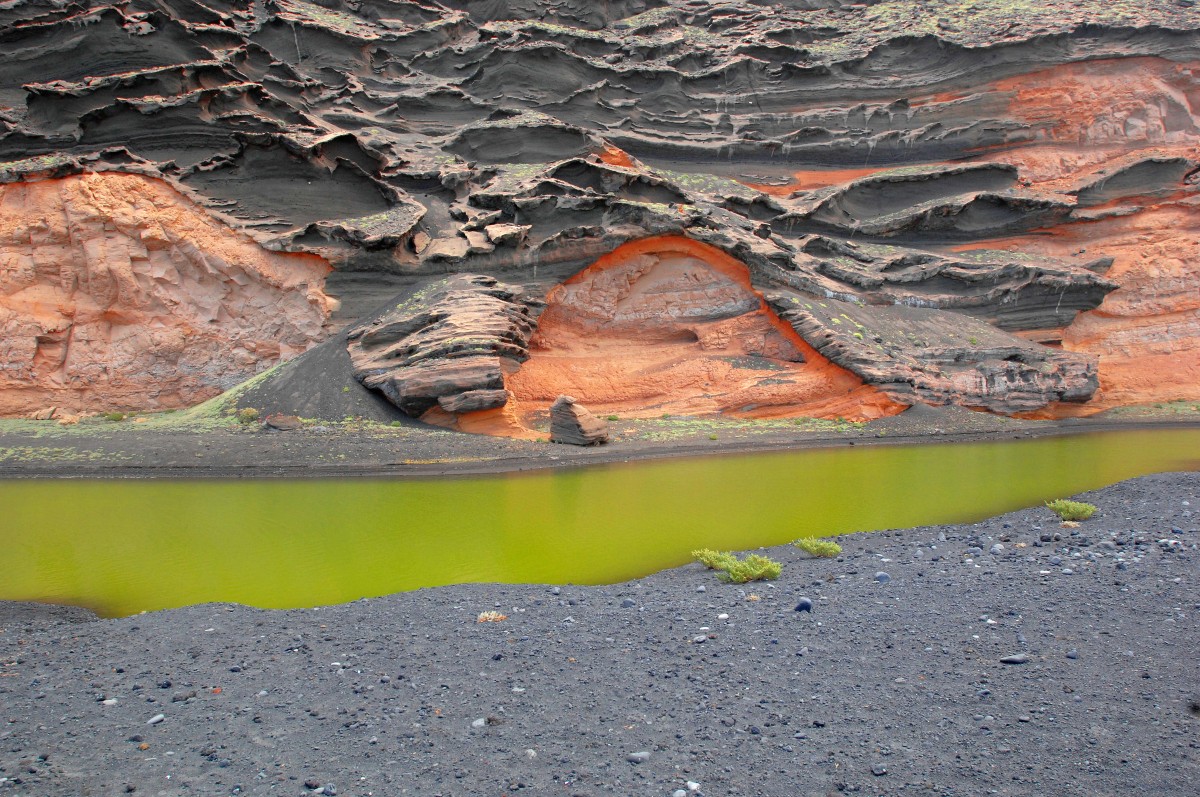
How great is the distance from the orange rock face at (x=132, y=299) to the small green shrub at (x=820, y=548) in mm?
15868

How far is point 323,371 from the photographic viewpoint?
18141mm

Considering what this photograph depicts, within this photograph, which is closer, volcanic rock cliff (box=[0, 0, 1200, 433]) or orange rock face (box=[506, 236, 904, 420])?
volcanic rock cliff (box=[0, 0, 1200, 433])

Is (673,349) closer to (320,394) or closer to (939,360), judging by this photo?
(939,360)

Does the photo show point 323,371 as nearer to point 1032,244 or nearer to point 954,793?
point 954,793

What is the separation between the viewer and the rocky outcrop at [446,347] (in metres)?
16.9

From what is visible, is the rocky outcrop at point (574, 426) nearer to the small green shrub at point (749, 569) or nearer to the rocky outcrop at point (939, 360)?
the rocky outcrop at point (939, 360)

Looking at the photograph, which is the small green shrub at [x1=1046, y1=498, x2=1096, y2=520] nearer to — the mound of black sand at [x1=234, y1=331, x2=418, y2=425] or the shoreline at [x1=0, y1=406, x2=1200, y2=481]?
the shoreline at [x1=0, y1=406, x2=1200, y2=481]

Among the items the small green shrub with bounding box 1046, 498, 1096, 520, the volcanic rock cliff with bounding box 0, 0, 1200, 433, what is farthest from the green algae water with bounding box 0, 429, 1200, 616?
the volcanic rock cliff with bounding box 0, 0, 1200, 433

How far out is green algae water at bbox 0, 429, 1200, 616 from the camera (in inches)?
352

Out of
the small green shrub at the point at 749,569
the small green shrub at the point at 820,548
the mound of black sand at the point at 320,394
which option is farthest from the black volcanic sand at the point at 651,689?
the mound of black sand at the point at 320,394

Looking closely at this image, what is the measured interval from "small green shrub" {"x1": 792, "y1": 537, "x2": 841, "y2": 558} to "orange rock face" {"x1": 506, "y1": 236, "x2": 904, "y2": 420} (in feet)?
36.6

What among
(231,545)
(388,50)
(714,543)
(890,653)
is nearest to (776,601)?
(890,653)

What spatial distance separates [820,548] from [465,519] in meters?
5.79

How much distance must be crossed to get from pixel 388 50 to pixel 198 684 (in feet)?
115
